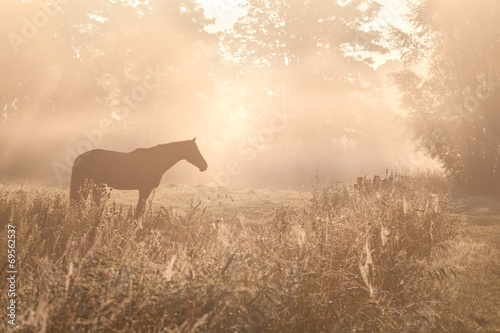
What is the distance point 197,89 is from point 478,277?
26.5 m

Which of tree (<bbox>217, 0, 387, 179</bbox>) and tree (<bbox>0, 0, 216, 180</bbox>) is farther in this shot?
tree (<bbox>217, 0, 387, 179</bbox>)

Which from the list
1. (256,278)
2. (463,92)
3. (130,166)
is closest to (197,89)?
(463,92)

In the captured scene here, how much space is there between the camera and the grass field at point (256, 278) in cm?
297

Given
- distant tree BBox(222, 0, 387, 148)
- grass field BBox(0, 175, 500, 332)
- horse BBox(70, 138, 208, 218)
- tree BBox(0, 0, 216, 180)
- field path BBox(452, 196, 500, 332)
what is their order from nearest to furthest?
grass field BBox(0, 175, 500, 332) → field path BBox(452, 196, 500, 332) → horse BBox(70, 138, 208, 218) → tree BBox(0, 0, 216, 180) → distant tree BBox(222, 0, 387, 148)

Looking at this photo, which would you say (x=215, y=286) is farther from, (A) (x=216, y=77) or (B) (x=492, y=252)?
(A) (x=216, y=77)

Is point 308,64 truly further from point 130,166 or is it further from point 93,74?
point 130,166

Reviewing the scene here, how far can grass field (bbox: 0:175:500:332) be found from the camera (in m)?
2.97

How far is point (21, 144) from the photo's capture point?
2566 centimetres

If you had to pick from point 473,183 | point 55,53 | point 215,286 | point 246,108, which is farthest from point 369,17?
point 215,286

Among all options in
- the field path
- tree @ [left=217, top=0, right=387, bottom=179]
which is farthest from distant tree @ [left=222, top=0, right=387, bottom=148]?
the field path

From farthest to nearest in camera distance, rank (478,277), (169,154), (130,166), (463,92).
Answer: (463,92)
(169,154)
(130,166)
(478,277)

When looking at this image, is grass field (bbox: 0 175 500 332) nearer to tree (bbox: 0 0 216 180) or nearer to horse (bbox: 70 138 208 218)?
horse (bbox: 70 138 208 218)

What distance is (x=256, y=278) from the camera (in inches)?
143

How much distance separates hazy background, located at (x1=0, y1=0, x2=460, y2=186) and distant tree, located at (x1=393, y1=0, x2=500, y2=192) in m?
7.91
